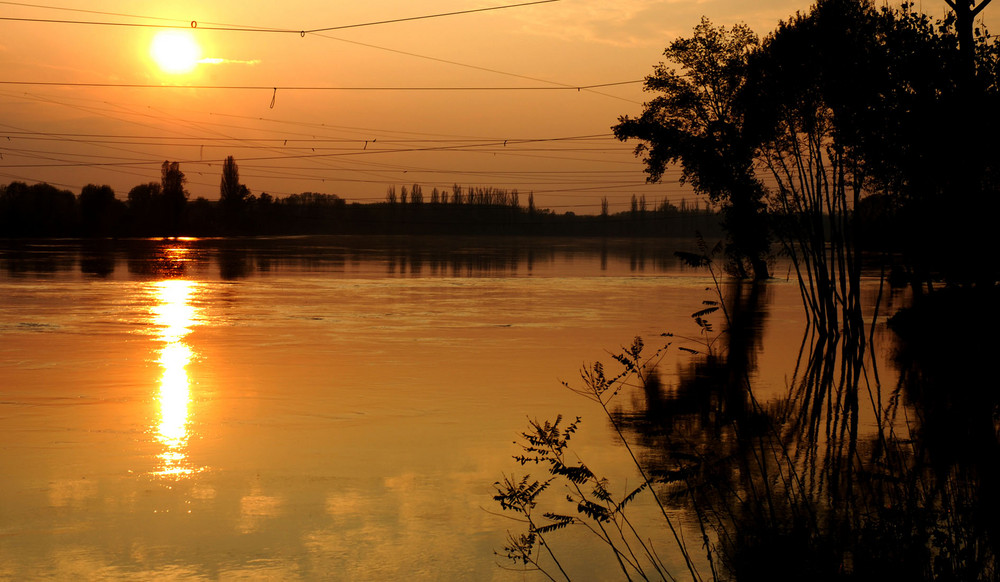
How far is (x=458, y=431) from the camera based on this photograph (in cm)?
1362

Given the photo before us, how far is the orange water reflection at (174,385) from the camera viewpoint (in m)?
11.8

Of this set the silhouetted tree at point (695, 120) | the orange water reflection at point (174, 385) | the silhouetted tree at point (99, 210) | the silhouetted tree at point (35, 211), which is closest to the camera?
the orange water reflection at point (174, 385)

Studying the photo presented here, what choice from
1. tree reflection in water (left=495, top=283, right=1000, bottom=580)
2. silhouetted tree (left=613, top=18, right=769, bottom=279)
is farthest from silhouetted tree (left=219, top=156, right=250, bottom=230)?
tree reflection in water (left=495, top=283, right=1000, bottom=580)

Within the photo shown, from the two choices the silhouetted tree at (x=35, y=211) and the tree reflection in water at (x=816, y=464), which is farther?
the silhouetted tree at (x=35, y=211)

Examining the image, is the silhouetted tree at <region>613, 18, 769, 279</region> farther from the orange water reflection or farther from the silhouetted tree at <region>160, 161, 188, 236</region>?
the silhouetted tree at <region>160, 161, 188, 236</region>

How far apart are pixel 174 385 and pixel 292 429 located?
4.48m

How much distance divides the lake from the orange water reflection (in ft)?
0.20

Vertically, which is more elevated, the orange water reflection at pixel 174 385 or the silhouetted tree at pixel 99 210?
Result: the silhouetted tree at pixel 99 210

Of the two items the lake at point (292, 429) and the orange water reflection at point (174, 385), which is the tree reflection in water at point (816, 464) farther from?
the orange water reflection at point (174, 385)

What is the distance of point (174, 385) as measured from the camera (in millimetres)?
17281

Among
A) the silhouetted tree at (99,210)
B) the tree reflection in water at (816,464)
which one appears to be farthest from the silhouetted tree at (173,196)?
the tree reflection in water at (816,464)

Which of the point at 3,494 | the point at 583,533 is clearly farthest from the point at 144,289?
the point at 583,533

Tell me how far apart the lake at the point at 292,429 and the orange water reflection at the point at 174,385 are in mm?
60

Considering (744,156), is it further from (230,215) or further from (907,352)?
(230,215)
